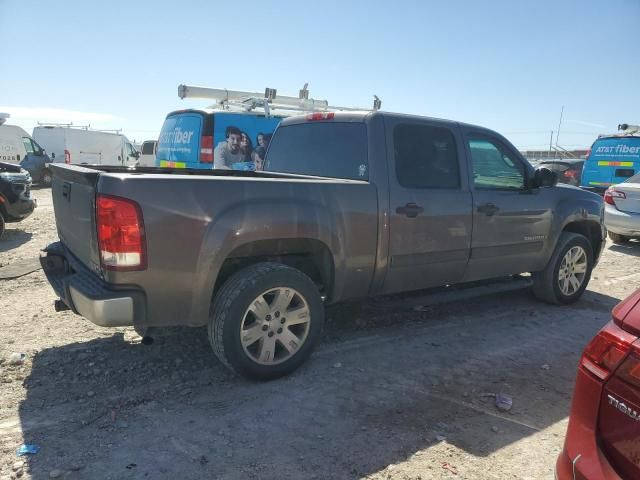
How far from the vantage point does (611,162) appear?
11516 millimetres

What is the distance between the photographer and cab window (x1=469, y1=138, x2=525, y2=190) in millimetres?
4492

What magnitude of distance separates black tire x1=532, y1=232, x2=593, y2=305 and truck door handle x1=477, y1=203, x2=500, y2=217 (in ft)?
4.14

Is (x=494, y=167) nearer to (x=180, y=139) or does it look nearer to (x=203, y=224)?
(x=203, y=224)

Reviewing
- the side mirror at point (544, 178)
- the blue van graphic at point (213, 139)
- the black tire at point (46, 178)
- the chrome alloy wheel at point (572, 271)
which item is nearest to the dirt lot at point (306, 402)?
the chrome alloy wheel at point (572, 271)

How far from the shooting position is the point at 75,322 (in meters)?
4.44

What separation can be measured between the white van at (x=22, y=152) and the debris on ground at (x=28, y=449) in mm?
16883

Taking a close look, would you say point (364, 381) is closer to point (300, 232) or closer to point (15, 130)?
point (300, 232)

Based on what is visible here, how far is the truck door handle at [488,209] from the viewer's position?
438cm

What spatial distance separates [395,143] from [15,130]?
17.3 meters

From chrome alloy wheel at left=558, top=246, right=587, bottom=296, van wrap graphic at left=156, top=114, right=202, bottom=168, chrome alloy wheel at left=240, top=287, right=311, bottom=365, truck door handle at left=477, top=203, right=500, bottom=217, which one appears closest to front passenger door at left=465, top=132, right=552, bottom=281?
truck door handle at left=477, top=203, right=500, bottom=217

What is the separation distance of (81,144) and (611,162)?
67.0ft

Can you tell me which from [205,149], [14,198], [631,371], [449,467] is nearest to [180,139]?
[205,149]

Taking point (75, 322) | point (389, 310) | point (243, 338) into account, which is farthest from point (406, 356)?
point (75, 322)

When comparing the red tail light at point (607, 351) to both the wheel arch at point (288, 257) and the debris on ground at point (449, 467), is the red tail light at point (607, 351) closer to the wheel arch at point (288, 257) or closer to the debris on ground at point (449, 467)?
the debris on ground at point (449, 467)
